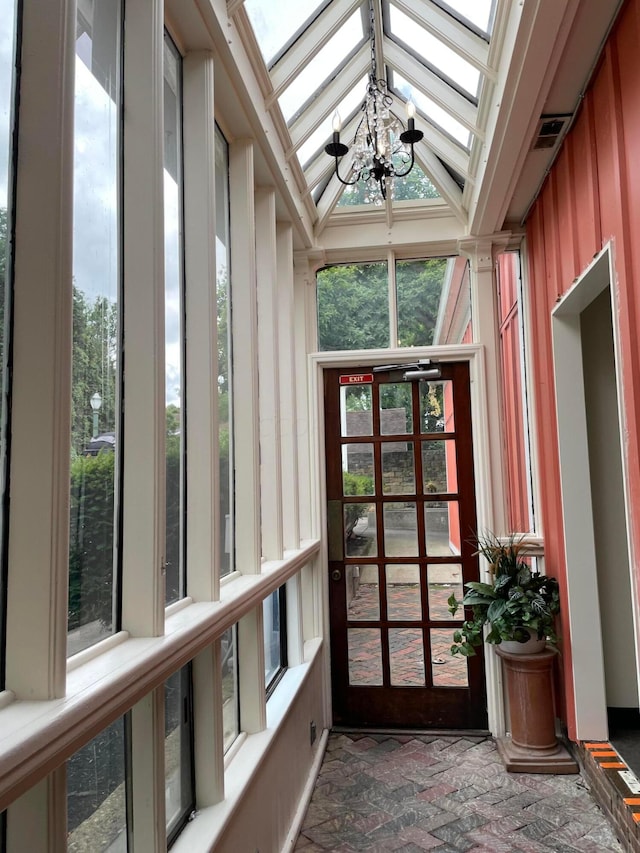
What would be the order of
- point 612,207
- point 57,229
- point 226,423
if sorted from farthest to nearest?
point 226,423 < point 612,207 < point 57,229

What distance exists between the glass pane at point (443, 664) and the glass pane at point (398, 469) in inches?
35.9

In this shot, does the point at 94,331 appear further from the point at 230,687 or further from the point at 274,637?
the point at 274,637

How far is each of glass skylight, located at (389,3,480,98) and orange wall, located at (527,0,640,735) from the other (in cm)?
58

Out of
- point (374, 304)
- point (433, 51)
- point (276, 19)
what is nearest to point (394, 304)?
point (374, 304)

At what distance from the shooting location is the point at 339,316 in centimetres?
409

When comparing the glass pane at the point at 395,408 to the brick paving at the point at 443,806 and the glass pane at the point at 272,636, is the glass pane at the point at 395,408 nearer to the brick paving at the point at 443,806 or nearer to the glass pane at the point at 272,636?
the glass pane at the point at 272,636

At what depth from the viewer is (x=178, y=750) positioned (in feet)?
5.53

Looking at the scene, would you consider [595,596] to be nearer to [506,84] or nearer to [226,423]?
[226,423]

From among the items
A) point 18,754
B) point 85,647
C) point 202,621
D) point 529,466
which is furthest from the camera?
point 529,466

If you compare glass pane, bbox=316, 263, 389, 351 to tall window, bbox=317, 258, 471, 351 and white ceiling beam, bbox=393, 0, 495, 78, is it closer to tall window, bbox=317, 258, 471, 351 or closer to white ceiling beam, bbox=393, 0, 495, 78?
tall window, bbox=317, 258, 471, 351

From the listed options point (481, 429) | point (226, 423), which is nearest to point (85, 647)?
point (226, 423)

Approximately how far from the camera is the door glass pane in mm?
3850

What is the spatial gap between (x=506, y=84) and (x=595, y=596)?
2438mm

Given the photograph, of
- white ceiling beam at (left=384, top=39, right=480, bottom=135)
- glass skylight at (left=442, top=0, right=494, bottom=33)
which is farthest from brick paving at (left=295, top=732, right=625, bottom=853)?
glass skylight at (left=442, top=0, right=494, bottom=33)
